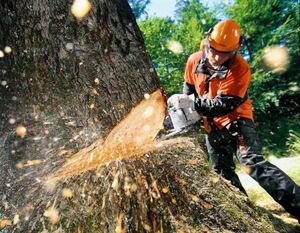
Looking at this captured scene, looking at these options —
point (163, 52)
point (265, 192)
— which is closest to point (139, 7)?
point (163, 52)

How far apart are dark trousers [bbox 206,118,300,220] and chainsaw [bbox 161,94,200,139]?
419mm

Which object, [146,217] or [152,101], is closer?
[146,217]

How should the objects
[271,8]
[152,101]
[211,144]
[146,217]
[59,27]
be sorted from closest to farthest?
[146,217], [59,27], [152,101], [211,144], [271,8]

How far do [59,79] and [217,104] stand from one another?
1.38m

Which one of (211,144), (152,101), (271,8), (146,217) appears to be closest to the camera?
(146,217)

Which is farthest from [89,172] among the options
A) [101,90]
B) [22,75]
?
[22,75]

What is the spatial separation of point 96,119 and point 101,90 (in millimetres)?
195

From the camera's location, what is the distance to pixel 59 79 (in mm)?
2145

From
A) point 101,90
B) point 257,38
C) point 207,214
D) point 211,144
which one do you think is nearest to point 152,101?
point 101,90

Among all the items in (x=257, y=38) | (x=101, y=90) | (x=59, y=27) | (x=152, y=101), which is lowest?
(x=257, y=38)

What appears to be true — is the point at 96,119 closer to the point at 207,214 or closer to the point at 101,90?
the point at 101,90

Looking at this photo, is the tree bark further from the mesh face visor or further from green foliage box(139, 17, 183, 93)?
green foliage box(139, 17, 183, 93)

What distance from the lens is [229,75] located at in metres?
2.90

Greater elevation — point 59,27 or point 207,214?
point 59,27
